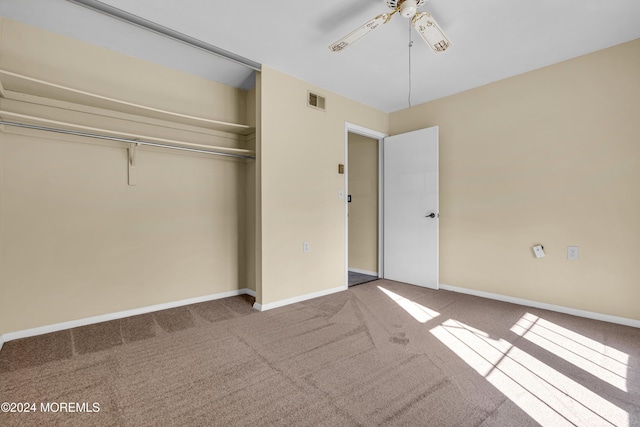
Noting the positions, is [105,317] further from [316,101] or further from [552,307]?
[552,307]

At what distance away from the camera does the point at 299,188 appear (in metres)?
3.32

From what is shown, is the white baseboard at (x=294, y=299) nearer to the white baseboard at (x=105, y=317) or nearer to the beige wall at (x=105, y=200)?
the white baseboard at (x=105, y=317)

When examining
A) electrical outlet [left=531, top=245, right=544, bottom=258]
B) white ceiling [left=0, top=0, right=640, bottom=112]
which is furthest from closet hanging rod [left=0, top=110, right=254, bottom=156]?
electrical outlet [left=531, top=245, right=544, bottom=258]

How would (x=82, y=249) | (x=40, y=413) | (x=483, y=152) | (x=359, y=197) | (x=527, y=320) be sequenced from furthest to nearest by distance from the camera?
1. (x=359, y=197)
2. (x=483, y=152)
3. (x=527, y=320)
4. (x=82, y=249)
5. (x=40, y=413)

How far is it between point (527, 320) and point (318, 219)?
7.59 feet

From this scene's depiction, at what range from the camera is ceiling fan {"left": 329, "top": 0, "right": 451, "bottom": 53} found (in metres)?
1.89

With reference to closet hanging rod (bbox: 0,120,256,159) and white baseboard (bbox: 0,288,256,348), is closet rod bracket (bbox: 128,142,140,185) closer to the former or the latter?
closet hanging rod (bbox: 0,120,256,159)

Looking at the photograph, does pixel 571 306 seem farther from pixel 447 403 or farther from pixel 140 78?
pixel 140 78

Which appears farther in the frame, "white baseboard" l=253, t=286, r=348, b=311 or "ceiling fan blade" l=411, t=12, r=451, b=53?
"white baseboard" l=253, t=286, r=348, b=311

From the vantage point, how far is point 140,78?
2.83 metres

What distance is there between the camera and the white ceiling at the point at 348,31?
2111mm

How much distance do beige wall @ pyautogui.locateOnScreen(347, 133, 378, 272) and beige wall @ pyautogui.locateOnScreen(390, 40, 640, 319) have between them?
105 cm

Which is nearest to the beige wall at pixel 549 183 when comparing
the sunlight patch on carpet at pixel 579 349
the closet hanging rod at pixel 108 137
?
the sunlight patch on carpet at pixel 579 349

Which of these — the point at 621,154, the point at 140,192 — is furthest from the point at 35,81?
the point at 621,154
